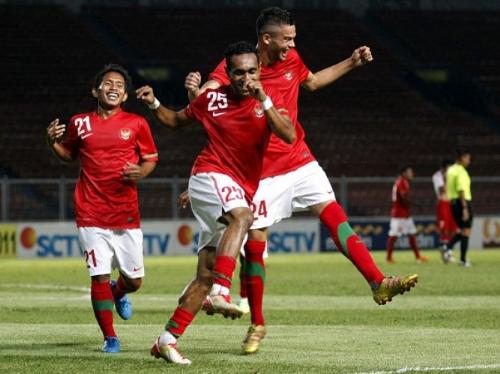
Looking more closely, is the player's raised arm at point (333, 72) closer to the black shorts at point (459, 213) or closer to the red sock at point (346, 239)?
the red sock at point (346, 239)

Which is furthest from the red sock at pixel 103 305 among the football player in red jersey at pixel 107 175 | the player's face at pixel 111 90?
the player's face at pixel 111 90

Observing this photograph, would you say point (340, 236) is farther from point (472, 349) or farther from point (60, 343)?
point (60, 343)

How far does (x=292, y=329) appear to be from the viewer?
12.8 m

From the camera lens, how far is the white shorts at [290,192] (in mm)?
10992

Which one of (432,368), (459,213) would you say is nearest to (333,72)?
(432,368)

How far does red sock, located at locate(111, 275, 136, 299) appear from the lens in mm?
12039

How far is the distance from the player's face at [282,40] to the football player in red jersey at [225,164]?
3.71 ft

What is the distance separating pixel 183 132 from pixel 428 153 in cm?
796

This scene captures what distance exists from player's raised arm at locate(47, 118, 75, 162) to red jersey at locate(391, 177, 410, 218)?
2053 cm

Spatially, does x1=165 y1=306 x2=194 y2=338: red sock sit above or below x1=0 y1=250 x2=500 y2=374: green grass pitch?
above

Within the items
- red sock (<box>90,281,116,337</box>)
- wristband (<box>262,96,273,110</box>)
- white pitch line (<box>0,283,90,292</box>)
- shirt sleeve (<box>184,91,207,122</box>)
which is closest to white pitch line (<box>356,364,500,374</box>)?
wristband (<box>262,96,273,110</box>)

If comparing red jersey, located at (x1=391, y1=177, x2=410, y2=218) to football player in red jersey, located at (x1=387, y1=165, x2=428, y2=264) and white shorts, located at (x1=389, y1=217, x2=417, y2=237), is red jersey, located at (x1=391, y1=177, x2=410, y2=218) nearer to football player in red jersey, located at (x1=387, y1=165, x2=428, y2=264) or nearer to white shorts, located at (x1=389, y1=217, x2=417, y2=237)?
football player in red jersey, located at (x1=387, y1=165, x2=428, y2=264)

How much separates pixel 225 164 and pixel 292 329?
3469mm

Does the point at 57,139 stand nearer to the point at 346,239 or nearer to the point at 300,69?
the point at 300,69
